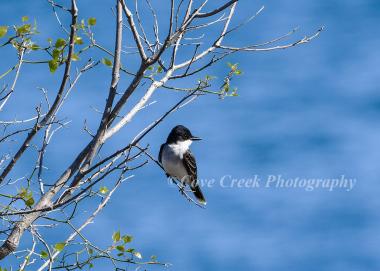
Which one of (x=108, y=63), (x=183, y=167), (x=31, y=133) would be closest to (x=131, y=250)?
(x=31, y=133)

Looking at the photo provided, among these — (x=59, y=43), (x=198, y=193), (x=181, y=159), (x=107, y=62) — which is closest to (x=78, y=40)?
(x=59, y=43)

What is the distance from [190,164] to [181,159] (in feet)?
0.72

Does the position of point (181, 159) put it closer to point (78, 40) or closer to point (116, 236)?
point (116, 236)

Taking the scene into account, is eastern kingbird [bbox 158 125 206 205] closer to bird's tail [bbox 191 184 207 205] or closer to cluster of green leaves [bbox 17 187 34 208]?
bird's tail [bbox 191 184 207 205]

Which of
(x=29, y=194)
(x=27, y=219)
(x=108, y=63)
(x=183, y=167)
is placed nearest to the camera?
(x=29, y=194)

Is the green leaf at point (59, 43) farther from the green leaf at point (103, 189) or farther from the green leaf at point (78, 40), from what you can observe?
the green leaf at point (103, 189)

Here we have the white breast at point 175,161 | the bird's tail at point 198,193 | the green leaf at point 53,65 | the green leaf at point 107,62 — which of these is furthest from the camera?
the bird's tail at point 198,193

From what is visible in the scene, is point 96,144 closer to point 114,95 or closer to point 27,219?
point 114,95

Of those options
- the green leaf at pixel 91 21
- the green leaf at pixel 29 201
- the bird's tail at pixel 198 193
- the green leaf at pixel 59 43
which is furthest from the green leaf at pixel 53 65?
the bird's tail at pixel 198 193

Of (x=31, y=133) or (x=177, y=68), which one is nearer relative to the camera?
(x=31, y=133)

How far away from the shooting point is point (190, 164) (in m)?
10.8

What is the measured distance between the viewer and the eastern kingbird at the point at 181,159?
10.8 m

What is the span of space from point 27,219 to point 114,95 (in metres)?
1.44

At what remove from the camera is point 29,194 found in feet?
16.9
